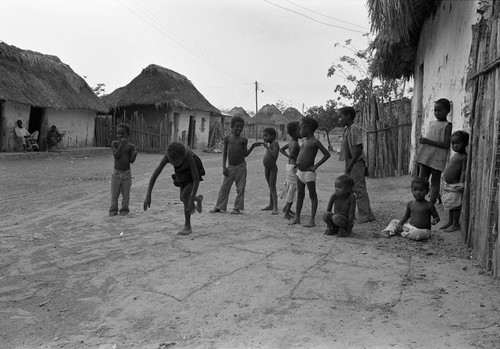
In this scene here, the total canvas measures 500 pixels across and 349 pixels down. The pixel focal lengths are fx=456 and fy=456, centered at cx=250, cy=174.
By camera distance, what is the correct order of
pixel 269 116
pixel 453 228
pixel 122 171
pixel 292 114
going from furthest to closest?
1. pixel 292 114
2. pixel 269 116
3. pixel 122 171
4. pixel 453 228

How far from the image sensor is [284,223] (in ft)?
18.9

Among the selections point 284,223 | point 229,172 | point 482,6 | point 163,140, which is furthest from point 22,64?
point 482,6

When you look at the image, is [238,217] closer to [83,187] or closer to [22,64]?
[83,187]

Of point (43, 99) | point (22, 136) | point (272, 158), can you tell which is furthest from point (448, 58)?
point (43, 99)

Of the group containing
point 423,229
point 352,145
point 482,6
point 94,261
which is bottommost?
point 94,261

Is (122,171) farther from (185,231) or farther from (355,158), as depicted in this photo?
(355,158)

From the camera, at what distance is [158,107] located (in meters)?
22.3

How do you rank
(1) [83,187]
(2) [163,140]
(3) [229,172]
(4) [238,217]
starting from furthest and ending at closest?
(2) [163,140] < (1) [83,187] < (3) [229,172] < (4) [238,217]

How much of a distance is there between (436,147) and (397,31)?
9.70ft

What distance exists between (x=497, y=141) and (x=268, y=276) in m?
2.07

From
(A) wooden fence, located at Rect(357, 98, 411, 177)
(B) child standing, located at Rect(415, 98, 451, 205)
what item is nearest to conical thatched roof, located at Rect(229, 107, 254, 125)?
(A) wooden fence, located at Rect(357, 98, 411, 177)

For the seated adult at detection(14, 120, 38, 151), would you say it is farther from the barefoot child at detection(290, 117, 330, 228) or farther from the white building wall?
the barefoot child at detection(290, 117, 330, 228)

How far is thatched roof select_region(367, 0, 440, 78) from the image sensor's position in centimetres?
712

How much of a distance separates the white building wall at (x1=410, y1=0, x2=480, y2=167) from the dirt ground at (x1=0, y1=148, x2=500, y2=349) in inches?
70.0
